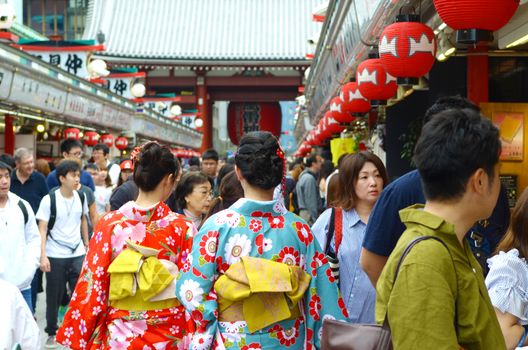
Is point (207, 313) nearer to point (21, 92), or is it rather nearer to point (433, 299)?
point (433, 299)

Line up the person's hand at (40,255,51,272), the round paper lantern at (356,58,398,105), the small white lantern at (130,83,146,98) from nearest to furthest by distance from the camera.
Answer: the person's hand at (40,255,51,272) < the round paper lantern at (356,58,398,105) < the small white lantern at (130,83,146,98)

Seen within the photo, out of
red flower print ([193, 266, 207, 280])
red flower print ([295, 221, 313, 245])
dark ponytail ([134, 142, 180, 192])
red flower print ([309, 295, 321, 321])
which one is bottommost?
red flower print ([309, 295, 321, 321])

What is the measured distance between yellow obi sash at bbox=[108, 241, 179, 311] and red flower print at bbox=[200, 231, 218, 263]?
0.79 meters

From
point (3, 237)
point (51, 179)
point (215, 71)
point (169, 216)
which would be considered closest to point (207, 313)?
point (169, 216)

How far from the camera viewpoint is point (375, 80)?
7.54 metres

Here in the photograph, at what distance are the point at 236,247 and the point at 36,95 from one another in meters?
11.5

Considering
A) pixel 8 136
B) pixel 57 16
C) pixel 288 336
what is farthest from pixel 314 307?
pixel 57 16

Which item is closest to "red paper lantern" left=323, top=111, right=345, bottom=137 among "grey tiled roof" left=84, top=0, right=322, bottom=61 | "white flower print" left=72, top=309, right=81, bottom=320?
"white flower print" left=72, top=309, right=81, bottom=320

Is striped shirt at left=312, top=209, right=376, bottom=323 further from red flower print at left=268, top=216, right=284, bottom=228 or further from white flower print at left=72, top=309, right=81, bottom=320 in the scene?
white flower print at left=72, top=309, right=81, bottom=320

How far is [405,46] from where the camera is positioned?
5664 mm

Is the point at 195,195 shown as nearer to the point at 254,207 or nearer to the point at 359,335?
the point at 254,207

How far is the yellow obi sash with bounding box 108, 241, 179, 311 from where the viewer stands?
392 centimetres

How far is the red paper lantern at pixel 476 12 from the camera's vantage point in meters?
4.10

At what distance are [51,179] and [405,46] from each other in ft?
16.5
